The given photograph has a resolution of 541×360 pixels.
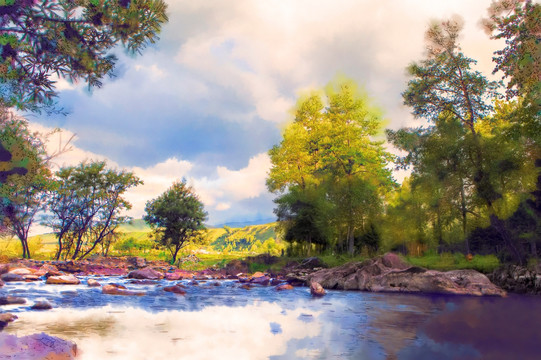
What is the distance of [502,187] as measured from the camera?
20.3 metres

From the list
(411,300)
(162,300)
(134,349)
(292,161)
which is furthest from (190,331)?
(292,161)

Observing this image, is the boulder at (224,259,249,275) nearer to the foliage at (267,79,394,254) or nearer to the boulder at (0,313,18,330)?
the foliage at (267,79,394,254)

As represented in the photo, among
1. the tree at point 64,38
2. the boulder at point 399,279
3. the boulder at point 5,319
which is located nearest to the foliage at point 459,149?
the boulder at point 399,279

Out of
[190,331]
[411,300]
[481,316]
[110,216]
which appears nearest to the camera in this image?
[190,331]

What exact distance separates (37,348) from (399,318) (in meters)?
9.73

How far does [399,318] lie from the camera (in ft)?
35.8

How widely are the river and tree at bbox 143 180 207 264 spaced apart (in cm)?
2603

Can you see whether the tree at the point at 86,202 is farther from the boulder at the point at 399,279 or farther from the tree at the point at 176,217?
the boulder at the point at 399,279

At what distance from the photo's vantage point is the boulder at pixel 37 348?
5211mm

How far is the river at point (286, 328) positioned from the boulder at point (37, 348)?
0.44 meters

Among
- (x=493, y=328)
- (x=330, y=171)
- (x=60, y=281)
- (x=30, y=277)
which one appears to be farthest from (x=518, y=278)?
(x=30, y=277)

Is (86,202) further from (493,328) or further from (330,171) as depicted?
(493,328)

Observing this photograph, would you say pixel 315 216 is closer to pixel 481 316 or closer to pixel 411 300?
pixel 411 300

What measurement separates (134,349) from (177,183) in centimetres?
3790
